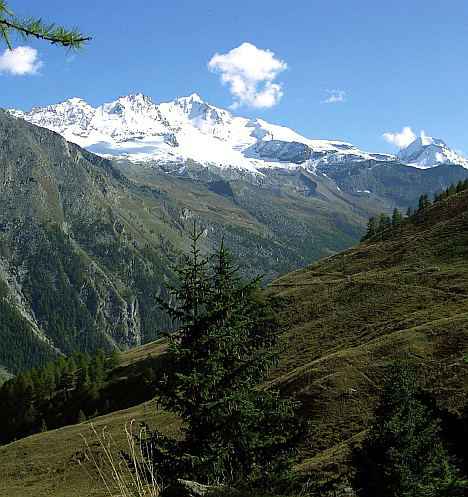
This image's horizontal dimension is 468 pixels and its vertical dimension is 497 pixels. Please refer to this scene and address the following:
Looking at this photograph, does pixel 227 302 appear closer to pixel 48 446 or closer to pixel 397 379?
pixel 397 379

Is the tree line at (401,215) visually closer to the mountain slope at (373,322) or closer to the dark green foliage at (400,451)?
the mountain slope at (373,322)

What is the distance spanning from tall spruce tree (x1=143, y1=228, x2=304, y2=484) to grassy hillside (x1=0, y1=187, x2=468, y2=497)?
398 inches

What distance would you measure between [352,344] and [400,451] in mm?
38201

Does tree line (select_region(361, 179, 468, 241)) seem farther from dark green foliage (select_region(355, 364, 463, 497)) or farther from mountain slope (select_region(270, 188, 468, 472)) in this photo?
dark green foliage (select_region(355, 364, 463, 497))

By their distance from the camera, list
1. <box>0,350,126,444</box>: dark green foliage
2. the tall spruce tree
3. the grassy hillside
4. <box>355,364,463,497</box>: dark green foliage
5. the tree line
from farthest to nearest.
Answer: the tree line → <box>0,350,126,444</box>: dark green foliage → the grassy hillside → the tall spruce tree → <box>355,364,463,497</box>: dark green foliage

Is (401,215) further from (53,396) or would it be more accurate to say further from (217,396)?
(217,396)

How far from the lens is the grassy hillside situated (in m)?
38.1

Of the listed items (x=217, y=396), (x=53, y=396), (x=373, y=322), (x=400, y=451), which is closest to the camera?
(x=400, y=451)

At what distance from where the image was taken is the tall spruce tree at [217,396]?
1972 centimetres

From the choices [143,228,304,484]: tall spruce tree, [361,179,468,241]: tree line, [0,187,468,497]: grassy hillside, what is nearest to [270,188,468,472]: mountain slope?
[0,187,468,497]: grassy hillside

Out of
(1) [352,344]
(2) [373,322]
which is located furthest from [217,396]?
(2) [373,322]

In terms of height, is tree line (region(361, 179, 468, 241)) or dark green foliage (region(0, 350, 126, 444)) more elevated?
tree line (region(361, 179, 468, 241))

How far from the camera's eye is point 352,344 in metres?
57.2

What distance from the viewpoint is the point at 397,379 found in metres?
22.0
